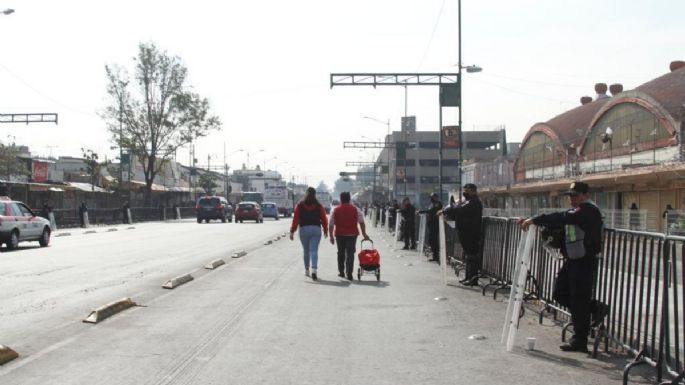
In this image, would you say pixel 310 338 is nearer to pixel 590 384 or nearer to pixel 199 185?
pixel 590 384

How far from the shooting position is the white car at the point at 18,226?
2352 cm

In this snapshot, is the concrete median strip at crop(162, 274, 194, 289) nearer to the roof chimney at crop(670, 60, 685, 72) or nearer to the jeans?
the jeans

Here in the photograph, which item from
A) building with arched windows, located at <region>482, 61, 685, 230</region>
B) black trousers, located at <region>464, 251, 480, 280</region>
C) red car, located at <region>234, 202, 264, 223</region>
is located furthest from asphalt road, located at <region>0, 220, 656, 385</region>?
red car, located at <region>234, 202, 264, 223</region>

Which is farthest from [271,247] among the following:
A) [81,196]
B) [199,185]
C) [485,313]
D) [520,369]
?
[199,185]

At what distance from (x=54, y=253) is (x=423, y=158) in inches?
4236

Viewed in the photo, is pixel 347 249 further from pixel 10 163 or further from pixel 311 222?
pixel 10 163

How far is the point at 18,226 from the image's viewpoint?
24.1 meters

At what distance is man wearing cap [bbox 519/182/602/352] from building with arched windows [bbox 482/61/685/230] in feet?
73.4

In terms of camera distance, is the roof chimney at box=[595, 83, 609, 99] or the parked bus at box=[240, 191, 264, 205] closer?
the roof chimney at box=[595, 83, 609, 99]

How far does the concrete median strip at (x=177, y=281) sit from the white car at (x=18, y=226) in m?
11.7

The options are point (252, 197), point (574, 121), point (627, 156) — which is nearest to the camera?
point (627, 156)

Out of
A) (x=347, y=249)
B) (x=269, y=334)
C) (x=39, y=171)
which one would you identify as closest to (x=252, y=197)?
(x=39, y=171)

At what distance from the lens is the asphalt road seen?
6641 mm

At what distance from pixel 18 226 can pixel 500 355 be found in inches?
802
